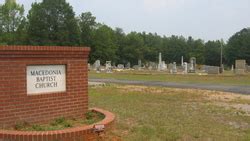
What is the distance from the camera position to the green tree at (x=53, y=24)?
70.1 meters

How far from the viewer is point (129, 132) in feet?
25.9

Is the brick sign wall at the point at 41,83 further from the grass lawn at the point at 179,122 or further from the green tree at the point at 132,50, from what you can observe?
the green tree at the point at 132,50

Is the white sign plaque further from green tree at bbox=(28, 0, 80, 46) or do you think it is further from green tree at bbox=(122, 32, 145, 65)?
green tree at bbox=(122, 32, 145, 65)

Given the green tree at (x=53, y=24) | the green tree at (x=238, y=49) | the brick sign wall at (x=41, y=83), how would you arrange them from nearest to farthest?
the brick sign wall at (x=41, y=83), the green tree at (x=53, y=24), the green tree at (x=238, y=49)

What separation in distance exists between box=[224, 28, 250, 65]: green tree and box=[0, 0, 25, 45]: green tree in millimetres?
43765

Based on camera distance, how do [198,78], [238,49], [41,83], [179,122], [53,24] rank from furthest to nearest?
[238,49], [53,24], [198,78], [179,122], [41,83]

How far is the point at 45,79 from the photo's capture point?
751 cm

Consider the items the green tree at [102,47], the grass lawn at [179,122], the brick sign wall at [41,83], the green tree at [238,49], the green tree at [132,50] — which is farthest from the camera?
the green tree at [132,50]

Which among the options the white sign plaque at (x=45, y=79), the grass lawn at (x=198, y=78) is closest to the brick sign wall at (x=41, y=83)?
the white sign plaque at (x=45, y=79)

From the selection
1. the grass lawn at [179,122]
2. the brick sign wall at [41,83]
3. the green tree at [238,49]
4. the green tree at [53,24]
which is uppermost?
the green tree at [53,24]

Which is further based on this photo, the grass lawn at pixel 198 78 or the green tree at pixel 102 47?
the green tree at pixel 102 47

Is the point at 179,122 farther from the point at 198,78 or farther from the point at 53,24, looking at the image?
the point at 53,24

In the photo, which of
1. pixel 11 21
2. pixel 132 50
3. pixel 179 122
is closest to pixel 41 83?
pixel 179 122

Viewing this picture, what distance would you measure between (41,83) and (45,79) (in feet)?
0.42
